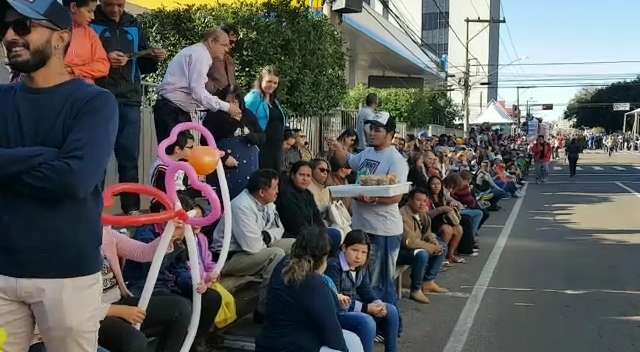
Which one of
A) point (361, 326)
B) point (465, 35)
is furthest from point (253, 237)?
point (465, 35)

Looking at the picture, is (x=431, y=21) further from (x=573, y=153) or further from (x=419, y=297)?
(x=419, y=297)

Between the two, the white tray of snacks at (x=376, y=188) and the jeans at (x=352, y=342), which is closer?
the jeans at (x=352, y=342)

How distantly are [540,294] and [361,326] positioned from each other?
3.97 metres

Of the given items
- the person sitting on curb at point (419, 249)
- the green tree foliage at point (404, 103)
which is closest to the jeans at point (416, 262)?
the person sitting on curb at point (419, 249)

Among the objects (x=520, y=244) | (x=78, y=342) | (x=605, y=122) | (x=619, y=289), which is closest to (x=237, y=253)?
(x=78, y=342)

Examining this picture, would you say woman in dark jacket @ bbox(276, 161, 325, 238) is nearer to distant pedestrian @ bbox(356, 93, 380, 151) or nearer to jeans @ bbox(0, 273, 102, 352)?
jeans @ bbox(0, 273, 102, 352)

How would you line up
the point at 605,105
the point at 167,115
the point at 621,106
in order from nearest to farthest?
1. the point at 167,115
2. the point at 621,106
3. the point at 605,105

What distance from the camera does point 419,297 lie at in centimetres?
787

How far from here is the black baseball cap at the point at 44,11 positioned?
2.24 metres

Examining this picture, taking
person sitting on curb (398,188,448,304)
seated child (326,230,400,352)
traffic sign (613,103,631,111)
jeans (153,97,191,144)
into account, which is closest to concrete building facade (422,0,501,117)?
traffic sign (613,103,631,111)

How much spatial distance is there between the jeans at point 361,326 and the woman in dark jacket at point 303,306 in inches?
24.5

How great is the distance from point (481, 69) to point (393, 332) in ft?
295

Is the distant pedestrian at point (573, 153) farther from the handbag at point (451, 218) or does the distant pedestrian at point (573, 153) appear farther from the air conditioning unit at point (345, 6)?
the handbag at point (451, 218)

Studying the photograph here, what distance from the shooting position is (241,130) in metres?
6.73
